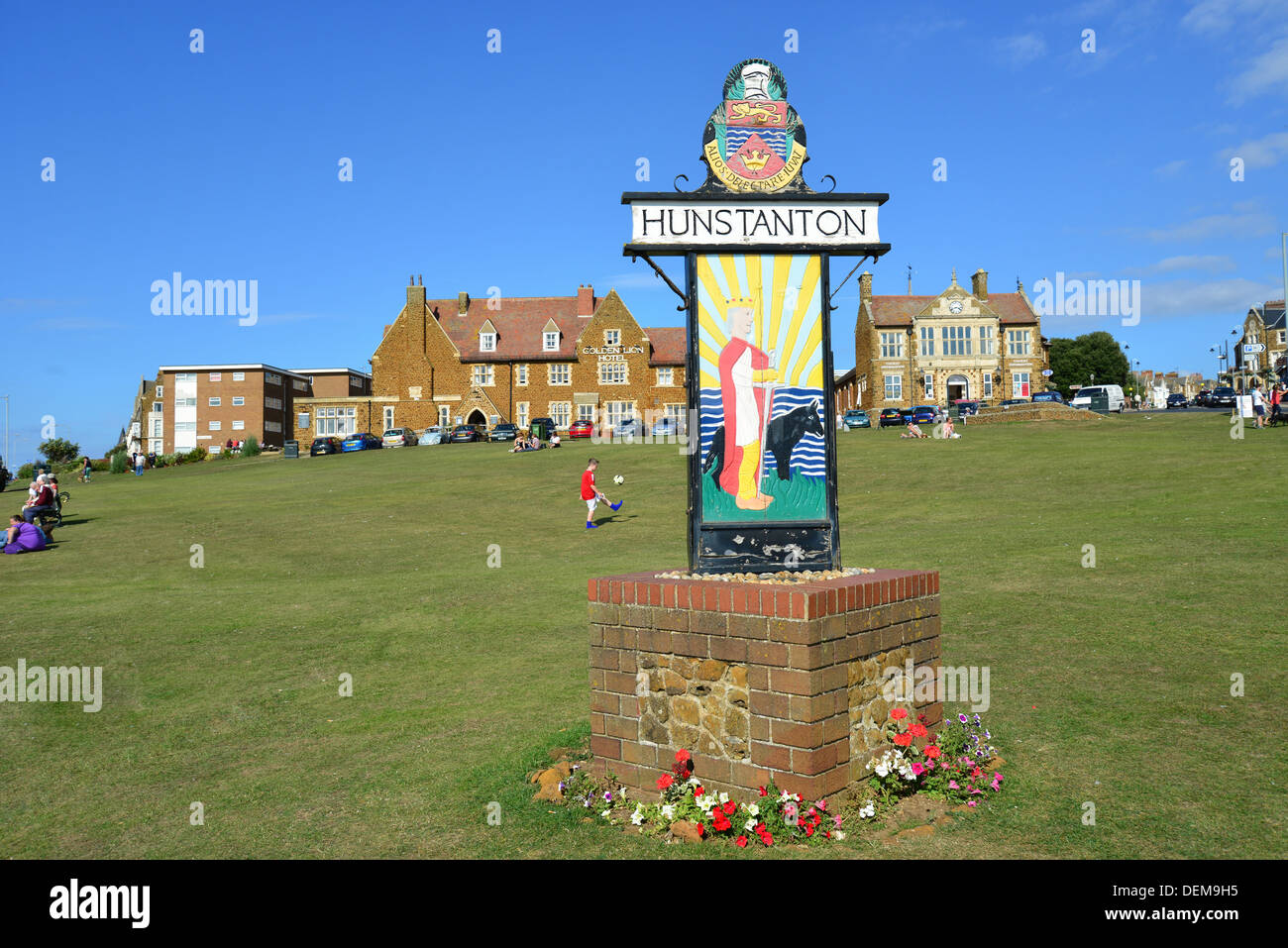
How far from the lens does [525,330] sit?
72625mm

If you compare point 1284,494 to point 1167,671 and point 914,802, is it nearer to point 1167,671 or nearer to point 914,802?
point 1167,671

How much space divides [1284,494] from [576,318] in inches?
2341

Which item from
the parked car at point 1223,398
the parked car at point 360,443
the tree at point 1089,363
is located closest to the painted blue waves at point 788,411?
the parked car at point 360,443

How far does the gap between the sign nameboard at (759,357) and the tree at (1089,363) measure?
102781 mm

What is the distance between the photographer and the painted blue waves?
686 cm

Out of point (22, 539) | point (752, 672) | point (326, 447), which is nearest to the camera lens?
point (752, 672)

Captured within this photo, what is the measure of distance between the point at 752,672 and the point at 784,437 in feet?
6.82

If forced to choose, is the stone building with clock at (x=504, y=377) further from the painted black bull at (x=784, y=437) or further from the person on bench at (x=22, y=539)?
the painted black bull at (x=784, y=437)

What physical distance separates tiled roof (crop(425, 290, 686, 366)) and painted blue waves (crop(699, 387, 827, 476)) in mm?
63269

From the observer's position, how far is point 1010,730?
7.12 metres

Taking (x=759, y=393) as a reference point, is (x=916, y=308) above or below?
above

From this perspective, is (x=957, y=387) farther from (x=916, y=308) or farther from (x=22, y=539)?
(x=22, y=539)

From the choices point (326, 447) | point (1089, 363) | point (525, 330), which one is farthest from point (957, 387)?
point (326, 447)
